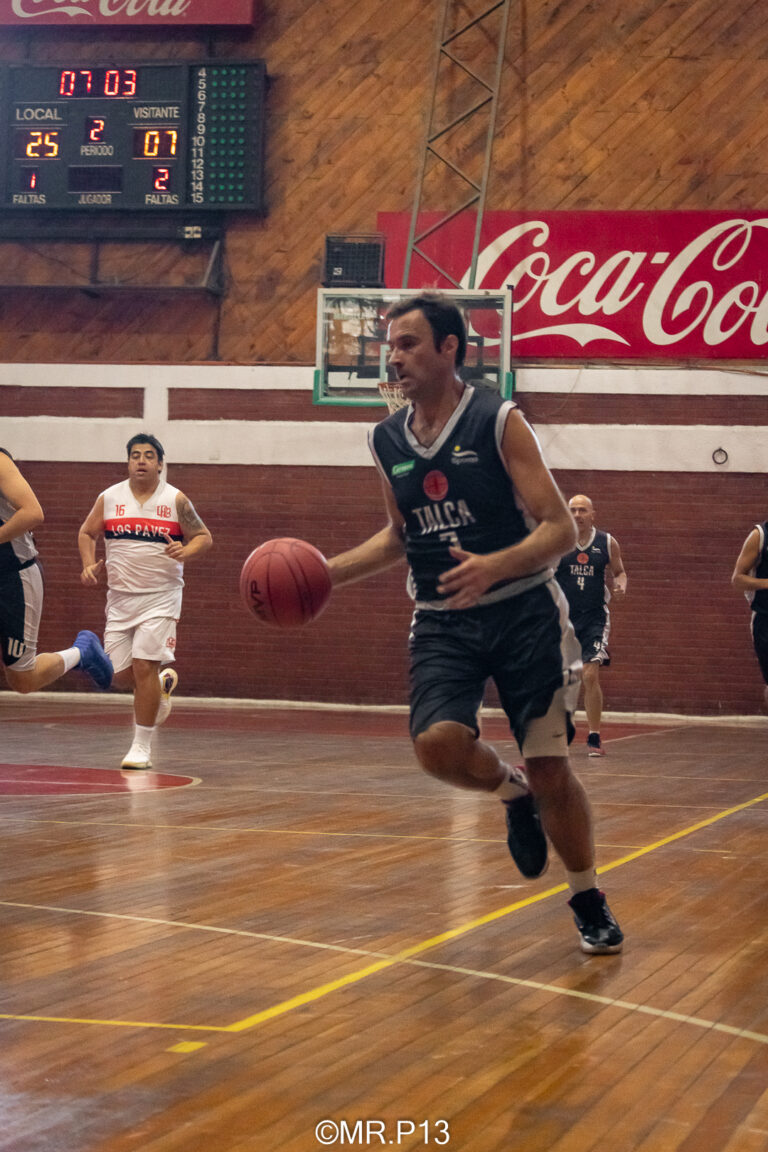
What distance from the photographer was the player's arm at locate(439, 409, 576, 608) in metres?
3.70

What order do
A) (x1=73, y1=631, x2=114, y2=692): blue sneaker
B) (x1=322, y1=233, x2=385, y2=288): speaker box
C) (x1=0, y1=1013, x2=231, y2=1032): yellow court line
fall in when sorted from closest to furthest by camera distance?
1. (x1=0, y1=1013, x2=231, y2=1032): yellow court line
2. (x1=73, y1=631, x2=114, y2=692): blue sneaker
3. (x1=322, y1=233, x2=385, y2=288): speaker box

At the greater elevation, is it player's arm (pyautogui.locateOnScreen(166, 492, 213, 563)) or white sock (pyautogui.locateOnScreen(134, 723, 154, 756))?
player's arm (pyautogui.locateOnScreen(166, 492, 213, 563))

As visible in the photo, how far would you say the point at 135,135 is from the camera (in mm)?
14500

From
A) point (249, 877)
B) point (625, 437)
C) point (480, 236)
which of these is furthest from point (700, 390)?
point (249, 877)

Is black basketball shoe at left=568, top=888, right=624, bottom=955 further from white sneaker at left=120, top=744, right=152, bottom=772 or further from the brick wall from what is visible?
the brick wall

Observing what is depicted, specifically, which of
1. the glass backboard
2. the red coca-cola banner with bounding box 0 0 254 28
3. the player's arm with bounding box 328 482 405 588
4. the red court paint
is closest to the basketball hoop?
the glass backboard

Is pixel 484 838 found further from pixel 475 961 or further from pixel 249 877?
pixel 475 961

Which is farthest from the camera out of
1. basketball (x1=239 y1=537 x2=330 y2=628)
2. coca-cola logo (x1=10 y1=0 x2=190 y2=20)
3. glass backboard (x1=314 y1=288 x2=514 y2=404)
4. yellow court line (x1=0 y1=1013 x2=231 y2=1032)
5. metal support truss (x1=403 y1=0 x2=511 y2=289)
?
coca-cola logo (x1=10 y1=0 x2=190 y2=20)

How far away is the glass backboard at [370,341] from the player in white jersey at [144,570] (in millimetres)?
4885

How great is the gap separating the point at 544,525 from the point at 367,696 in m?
11.0

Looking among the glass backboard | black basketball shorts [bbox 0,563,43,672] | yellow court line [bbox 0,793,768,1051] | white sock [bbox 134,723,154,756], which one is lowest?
white sock [bbox 134,723,154,756]

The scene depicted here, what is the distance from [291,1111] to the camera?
2709 millimetres

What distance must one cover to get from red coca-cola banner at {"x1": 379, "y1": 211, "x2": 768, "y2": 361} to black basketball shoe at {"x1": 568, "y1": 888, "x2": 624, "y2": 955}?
1090 centimetres

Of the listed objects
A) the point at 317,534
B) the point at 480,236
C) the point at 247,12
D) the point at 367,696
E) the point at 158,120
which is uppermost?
the point at 247,12
